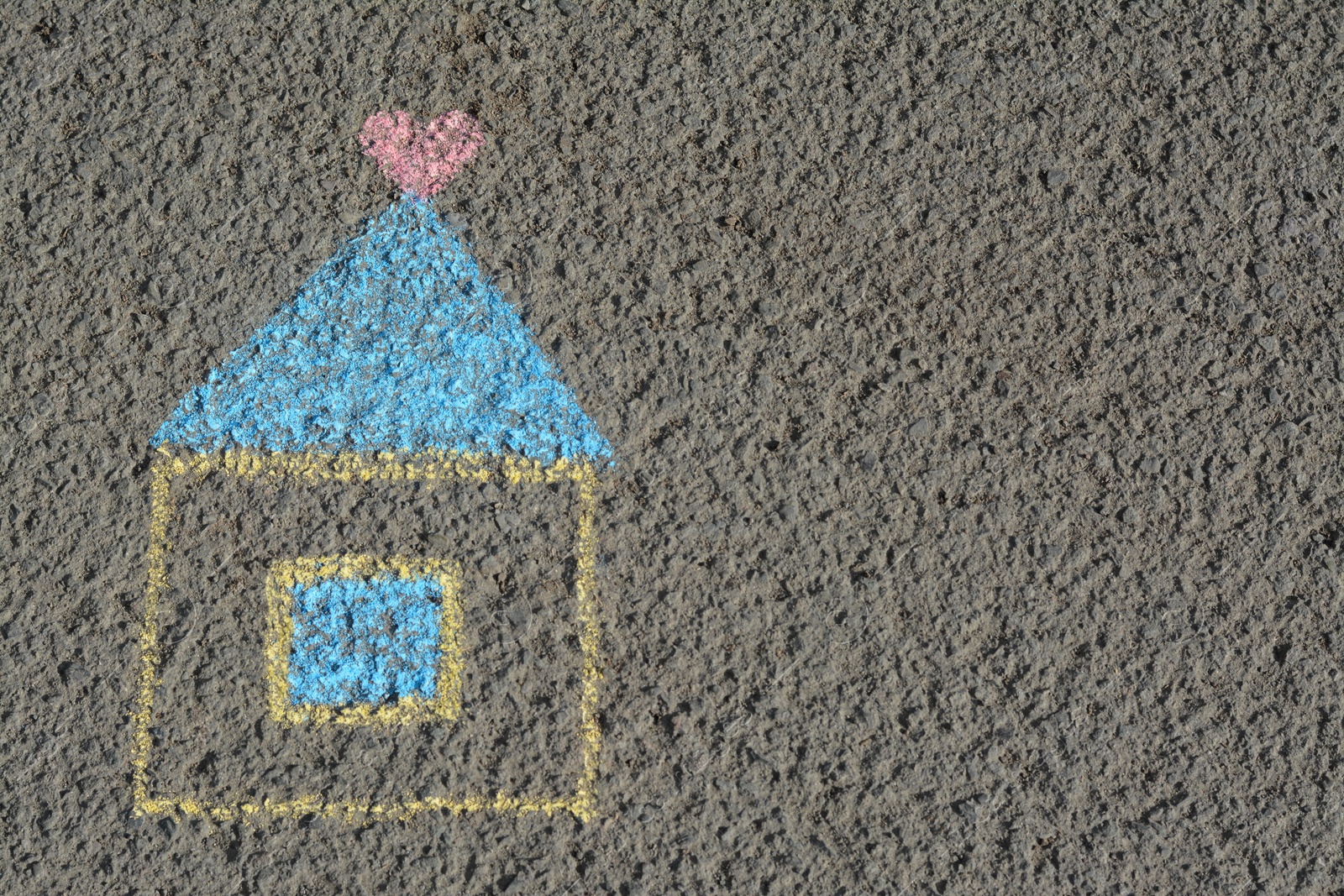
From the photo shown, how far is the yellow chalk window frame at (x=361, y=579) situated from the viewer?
271cm

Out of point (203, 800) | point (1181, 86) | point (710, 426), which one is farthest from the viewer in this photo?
point (1181, 86)

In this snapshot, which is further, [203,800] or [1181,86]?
[1181,86]

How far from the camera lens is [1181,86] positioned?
3.07m

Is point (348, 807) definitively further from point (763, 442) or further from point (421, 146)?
point (421, 146)

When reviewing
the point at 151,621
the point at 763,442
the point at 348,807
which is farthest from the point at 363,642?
the point at 763,442

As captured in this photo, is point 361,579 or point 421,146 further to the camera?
point 421,146

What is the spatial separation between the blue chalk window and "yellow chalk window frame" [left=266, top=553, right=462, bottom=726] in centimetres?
1

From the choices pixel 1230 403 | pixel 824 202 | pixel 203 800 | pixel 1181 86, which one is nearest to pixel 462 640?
pixel 203 800

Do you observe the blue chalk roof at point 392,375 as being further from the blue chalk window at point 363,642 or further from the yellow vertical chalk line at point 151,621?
the blue chalk window at point 363,642

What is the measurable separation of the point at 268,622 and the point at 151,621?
276mm

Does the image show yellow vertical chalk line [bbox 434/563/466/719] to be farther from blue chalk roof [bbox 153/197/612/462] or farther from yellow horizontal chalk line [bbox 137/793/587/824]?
blue chalk roof [bbox 153/197/612/462]

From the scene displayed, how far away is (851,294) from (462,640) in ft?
4.22

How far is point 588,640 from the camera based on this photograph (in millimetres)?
2775

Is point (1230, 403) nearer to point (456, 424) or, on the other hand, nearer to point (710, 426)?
point (710, 426)
